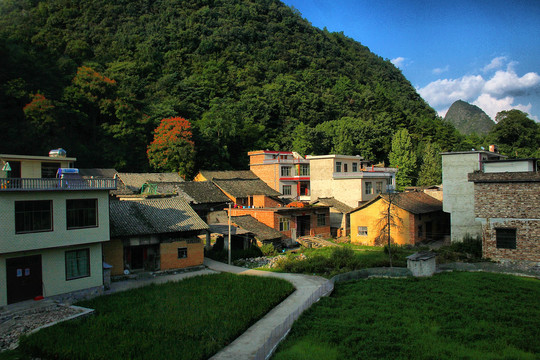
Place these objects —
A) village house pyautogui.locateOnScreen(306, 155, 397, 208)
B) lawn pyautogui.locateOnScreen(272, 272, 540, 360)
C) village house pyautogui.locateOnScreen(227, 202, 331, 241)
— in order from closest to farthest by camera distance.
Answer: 1. lawn pyautogui.locateOnScreen(272, 272, 540, 360)
2. village house pyautogui.locateOnScreen(227, 202, 331, 241)
3. village house pyautogui.locateOnScreen(306, 155, 397, 208)

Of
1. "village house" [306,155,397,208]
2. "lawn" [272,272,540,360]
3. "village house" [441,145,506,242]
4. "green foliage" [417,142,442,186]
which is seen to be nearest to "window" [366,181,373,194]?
"village house" [306,155,397,208]

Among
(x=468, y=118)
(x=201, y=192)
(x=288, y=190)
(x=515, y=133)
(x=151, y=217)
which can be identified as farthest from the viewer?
(x=468, y=118)

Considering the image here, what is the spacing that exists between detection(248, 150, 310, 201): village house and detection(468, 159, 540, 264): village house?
21644 mm

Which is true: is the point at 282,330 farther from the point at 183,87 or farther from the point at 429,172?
the point at 183,87

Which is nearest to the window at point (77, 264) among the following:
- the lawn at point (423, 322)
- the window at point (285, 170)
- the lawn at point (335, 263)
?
the lawn at point (335, 263)

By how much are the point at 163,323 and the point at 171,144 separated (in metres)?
29.5

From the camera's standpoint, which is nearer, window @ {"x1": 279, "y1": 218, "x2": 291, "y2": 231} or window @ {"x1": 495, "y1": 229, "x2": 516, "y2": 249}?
window @ {"x1": 495, "y1": 229, "x2": 516, "y2": 249}

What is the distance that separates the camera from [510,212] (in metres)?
21.6

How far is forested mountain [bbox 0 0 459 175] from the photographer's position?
125 ft

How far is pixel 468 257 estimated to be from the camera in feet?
76.2

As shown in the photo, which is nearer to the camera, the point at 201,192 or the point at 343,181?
the point at 201,192

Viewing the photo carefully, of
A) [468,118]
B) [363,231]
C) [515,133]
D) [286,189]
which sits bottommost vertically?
[363,231]

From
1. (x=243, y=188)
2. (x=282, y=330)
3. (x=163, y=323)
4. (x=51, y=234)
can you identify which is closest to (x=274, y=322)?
(x=282, y=330)

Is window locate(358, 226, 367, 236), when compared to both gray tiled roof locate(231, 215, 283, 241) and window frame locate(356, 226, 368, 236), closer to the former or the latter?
window frame locate(356, 226, 368, 236)
